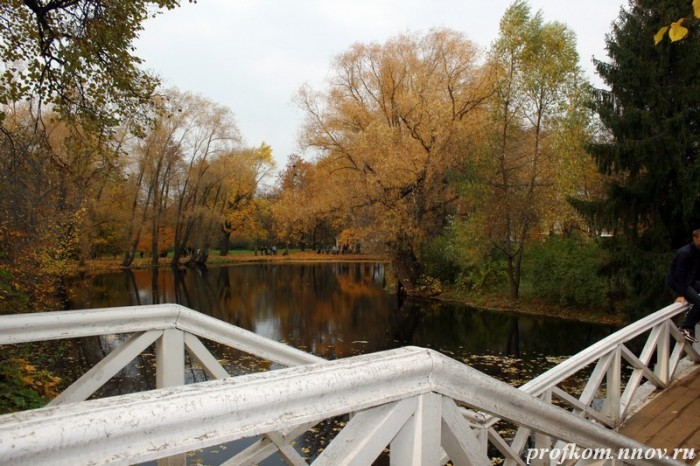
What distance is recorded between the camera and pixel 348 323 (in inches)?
686

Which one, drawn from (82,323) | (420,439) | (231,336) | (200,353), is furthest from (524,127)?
(420,439)

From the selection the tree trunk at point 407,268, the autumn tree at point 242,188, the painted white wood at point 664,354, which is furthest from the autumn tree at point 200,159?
the painted white wood at point 664,354

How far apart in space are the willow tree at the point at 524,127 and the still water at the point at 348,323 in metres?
3.83

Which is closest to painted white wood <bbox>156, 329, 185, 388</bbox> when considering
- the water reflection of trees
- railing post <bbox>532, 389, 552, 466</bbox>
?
railing post <bbox>532, 389, 552, 466</bbox>

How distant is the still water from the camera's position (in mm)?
12156

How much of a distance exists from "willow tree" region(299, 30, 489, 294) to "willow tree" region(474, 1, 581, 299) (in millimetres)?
2028

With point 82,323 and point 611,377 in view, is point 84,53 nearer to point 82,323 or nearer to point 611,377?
point 82,323

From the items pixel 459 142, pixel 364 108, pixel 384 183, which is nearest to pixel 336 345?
pixel 384 183

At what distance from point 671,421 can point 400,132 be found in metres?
19.9

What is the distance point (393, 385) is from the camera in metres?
1.34

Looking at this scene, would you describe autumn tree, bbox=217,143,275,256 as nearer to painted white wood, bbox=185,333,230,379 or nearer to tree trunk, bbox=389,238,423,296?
tree trunk, bbox=389,238,423,296

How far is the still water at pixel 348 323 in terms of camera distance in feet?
39.9

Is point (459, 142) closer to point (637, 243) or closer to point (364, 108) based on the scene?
point (364, 108)

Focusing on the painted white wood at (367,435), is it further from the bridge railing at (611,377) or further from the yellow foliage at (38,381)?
the yellow foliage at (38,381)
